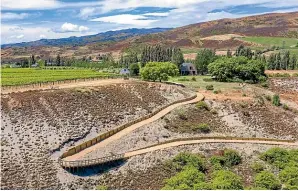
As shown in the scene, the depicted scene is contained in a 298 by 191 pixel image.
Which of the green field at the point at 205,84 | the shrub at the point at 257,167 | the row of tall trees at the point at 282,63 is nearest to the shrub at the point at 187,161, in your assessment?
the shrub at the point at 257,167

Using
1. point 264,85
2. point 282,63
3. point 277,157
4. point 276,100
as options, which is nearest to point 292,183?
point 277,157

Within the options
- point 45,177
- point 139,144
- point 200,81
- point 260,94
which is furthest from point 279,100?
point 45,177

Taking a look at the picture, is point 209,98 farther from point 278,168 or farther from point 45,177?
point 45,177

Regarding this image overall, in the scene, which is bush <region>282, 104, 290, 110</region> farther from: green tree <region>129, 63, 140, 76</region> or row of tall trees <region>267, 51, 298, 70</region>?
row of tall trees <region>267, 51, 298, 70</region>

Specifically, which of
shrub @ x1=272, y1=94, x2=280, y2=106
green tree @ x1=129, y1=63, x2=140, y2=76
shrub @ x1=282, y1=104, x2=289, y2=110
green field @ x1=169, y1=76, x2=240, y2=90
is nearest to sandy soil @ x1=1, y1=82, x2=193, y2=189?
green field @ x1=169, y1=76, x2=240, y2=90

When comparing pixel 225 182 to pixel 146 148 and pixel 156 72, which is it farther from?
pixel 156 72

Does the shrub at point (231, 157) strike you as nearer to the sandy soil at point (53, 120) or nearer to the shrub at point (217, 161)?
the shrub at point (217, 161)
